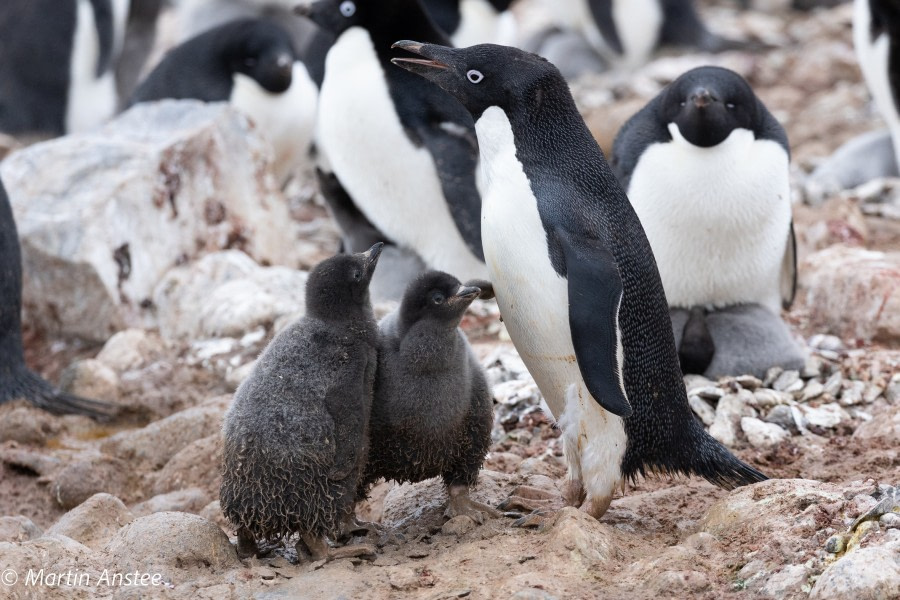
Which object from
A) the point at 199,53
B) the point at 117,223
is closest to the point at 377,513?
the point at 117,223

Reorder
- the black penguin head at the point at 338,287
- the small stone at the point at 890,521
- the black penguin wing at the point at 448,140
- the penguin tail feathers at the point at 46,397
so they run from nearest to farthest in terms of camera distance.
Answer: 1. the small stone at the point at 890,521
2. the black penguin head at the point at 338,287
3. the penguin tail feathers at the point at 46,397
4. the black penguin wing at the point at 448,140

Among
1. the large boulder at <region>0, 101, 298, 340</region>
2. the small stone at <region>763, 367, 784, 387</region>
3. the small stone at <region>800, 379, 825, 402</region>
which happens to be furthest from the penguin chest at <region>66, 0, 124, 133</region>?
the small stone at <region>800, 379, 825, 402</region>

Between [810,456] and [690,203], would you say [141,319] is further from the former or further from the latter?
[810,456]

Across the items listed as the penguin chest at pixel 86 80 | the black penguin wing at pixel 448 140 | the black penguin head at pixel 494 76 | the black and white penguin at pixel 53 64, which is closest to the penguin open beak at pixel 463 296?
the black penguin head at pixel 494 76

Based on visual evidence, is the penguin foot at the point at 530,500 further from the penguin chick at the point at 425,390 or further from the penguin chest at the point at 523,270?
the penguin chest at the point at 523,270

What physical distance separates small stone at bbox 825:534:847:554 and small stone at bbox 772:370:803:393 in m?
1.97

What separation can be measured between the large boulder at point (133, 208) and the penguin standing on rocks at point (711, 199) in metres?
2.87

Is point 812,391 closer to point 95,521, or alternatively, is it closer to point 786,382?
point 786,382

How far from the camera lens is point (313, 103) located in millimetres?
8648

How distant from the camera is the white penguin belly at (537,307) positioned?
3783 millimetres

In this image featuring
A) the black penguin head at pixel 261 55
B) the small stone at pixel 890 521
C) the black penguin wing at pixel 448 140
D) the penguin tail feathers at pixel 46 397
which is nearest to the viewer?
the small stone at pixel 890 521

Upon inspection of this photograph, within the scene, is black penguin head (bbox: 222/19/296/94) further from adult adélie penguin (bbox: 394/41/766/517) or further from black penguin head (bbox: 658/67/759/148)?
adult adélie penguin (bbox: 394/41/766/517)

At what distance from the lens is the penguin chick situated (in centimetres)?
377

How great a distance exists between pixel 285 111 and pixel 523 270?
195 inches
